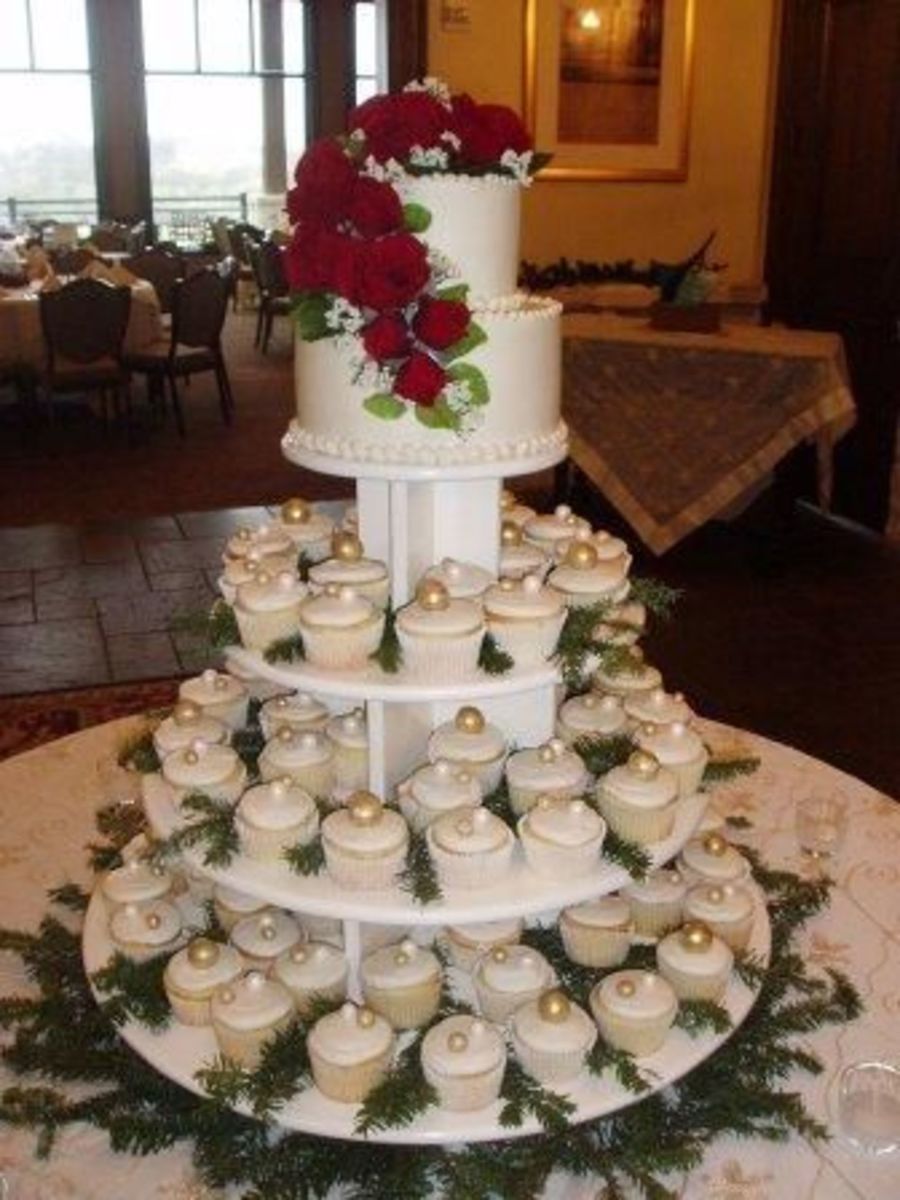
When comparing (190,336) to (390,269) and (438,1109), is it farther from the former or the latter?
(438,1109)

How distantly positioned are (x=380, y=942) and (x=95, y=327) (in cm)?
584

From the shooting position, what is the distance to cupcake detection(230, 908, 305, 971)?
188cm

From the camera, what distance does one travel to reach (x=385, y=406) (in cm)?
168

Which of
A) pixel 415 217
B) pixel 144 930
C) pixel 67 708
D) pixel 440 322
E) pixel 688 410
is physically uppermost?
pixel 415 217

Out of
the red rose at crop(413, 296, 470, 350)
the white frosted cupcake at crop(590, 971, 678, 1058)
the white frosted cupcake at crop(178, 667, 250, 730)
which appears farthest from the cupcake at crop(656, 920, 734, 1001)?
the red rose at crop(413, 296, 470, 350)

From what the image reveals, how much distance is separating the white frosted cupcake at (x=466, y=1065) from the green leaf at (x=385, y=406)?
0.78 meters

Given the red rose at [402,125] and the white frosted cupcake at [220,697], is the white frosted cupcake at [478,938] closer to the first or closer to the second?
the white frosted cupcake at [220,697]

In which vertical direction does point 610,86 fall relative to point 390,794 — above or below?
above

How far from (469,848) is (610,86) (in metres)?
5.14

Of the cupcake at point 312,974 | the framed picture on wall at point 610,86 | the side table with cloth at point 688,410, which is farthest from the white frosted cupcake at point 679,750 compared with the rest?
the framed picture on wall at point 610,86

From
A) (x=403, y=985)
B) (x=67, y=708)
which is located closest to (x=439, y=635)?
(x=403, y=985)

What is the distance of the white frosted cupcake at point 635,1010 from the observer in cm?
172

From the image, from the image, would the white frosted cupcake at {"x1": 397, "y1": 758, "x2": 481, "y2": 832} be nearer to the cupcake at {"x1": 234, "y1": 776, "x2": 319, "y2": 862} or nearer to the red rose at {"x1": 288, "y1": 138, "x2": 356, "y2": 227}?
the cupcake at {"x1": 234, "y1": 776, "x2": 319, "y2": 862}

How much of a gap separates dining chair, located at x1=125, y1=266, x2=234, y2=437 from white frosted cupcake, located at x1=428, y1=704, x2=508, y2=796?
5.86m
